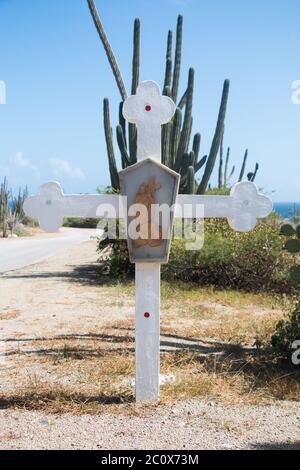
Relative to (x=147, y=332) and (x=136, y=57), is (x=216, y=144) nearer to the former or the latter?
(x=136, y=57)

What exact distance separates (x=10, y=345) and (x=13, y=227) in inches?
926

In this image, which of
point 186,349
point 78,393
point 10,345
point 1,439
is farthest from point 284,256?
point 1,439

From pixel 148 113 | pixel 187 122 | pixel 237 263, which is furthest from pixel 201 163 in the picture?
pixel 148 113

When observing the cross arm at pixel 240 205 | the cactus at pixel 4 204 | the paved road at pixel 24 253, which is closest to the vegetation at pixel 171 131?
the paved road at pixel 24 253

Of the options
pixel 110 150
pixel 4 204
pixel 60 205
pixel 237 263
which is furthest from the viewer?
pixel 4 204

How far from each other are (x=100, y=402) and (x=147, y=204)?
141 cm

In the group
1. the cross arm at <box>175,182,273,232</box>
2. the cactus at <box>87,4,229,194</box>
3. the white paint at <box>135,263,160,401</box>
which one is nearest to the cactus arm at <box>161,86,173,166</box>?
the cactus at <box>87,4,229,194</box>

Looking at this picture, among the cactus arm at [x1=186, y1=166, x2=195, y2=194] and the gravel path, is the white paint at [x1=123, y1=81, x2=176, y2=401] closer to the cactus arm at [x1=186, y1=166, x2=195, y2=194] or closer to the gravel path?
the gravel path

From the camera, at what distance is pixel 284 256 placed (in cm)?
998

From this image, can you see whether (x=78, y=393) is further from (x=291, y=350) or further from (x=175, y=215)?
(x=291, y=350)

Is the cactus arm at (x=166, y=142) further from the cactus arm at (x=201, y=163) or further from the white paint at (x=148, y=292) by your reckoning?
the white paint at (x=148, y=292)

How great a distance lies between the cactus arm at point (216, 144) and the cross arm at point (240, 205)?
7.95m

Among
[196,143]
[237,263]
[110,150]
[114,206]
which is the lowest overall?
[237,263]

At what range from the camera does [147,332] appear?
4.08 meters
